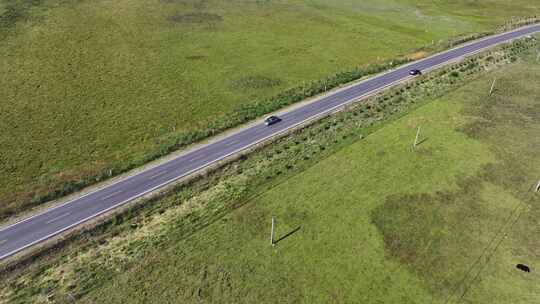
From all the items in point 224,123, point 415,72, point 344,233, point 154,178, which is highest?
point 415,72

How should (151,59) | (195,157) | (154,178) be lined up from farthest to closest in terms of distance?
1. (151,59)
2. (195,157)
3. (154,178)

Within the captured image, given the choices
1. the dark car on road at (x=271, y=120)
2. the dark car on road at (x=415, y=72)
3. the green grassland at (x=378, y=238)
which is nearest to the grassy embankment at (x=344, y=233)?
the green grassland at (x=378, y=238)

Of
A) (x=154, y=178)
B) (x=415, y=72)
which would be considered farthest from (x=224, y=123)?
(x=415, y=72)

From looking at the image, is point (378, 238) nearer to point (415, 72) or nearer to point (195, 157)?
point (195, 157)

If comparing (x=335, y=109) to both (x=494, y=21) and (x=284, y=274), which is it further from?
(x=494, y=21)

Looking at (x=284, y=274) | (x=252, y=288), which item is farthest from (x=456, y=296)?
(x=252, y=288)

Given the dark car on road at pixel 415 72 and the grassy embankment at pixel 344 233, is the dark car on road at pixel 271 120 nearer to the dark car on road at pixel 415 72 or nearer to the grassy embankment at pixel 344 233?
the grassy embankment at pixel 344 233
